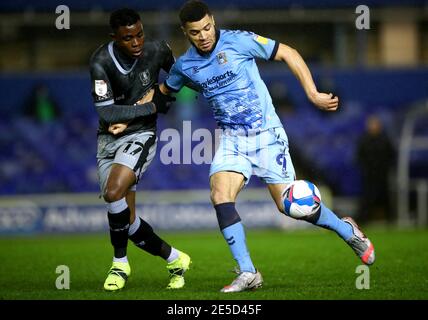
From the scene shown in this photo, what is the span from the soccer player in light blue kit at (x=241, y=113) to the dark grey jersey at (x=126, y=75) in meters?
0.32

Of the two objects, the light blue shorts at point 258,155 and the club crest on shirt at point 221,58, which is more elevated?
the club crest on shirt at point 221,58

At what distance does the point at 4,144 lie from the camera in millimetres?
18516

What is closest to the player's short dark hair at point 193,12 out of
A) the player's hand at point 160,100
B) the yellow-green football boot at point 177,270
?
the player's hand at point 160,100

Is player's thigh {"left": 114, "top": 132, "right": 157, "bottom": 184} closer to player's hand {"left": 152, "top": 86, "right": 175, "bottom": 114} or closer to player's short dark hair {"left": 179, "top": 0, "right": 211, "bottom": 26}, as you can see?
player's hand {"left": 152, "top": 86, "right": 175, "bottom": 114}

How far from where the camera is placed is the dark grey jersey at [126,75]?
25.5 ft

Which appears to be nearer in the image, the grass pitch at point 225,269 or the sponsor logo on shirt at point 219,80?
the grass pitch at point 225,269

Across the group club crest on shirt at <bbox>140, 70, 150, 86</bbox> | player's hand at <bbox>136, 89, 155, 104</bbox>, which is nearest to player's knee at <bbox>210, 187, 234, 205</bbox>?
player's hand at <bbox>136, 89, 155, 104</bbox>

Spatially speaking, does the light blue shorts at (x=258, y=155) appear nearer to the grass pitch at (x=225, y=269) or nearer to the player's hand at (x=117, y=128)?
the player's hand at (x=117, y=128)

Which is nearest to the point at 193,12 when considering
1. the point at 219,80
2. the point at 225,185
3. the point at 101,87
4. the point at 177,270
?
A: the point at 219,80

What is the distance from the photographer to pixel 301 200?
24.6ft

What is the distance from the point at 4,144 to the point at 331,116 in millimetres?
7053

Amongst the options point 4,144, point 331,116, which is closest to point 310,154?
point 331,116

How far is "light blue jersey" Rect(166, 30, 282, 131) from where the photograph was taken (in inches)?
301
